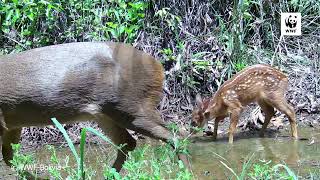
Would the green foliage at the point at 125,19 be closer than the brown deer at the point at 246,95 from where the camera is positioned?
No

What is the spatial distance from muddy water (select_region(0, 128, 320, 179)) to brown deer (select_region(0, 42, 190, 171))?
0.55 metres

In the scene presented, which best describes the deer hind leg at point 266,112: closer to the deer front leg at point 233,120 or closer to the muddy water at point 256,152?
the muddy water at point 256,152

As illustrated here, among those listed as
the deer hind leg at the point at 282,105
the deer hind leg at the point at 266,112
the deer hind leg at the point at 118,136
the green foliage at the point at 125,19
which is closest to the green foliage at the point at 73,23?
the green foliage at the point at 125,19

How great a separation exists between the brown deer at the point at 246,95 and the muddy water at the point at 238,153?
0.88 feet

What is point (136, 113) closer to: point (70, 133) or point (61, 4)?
point (70, 133)

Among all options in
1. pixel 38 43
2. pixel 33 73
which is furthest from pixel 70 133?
pixel 33 73

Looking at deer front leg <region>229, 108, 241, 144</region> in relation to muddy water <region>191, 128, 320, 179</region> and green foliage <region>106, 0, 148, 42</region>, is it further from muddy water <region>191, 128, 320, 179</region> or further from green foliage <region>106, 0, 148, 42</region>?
green foliage <region>106, 0, 148, 42</region>

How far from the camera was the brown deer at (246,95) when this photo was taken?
7887 millimetres


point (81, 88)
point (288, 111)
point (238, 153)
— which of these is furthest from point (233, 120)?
point (81, 88)

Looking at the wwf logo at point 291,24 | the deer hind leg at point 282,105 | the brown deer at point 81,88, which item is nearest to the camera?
the brown deer at point 81,88

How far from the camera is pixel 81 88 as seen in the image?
18.8 feet

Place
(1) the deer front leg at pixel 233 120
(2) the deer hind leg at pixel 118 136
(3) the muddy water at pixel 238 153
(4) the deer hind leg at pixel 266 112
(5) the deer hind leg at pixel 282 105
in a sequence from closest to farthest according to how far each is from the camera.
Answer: (2) the deer hind leg at pixel 118 136 < (3) the muddy water at pixel 238 153 < (1) the deer front leg at pixel 233 120 < (5) the deer hind leg at pixel 282 105 < (4) the deer hind leg at pixel 266 112

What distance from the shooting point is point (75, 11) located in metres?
9.01

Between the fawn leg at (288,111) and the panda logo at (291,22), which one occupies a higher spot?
the panda logo at (291,22)
